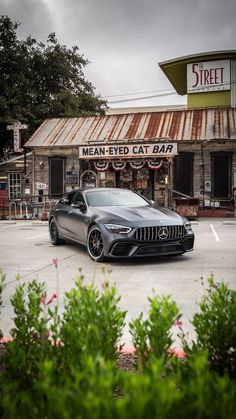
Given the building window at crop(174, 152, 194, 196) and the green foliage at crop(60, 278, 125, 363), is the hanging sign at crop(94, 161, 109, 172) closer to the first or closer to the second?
the building window at crop(174, 152, 194, 196)

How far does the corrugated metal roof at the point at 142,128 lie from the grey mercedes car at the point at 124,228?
1123cm

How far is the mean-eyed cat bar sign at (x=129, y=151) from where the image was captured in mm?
19078

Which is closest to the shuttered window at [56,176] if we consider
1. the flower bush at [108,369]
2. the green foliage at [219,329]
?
the flower bush at [108,369]

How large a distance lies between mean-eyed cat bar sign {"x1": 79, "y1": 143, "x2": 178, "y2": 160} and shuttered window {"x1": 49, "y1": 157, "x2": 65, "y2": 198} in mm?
2996

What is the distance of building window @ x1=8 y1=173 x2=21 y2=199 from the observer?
87.5ft

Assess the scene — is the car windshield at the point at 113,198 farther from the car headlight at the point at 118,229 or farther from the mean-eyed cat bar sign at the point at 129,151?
the mean-eyed cat bar sign at the point at 129,151

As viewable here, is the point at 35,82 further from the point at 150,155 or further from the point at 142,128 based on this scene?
the point at 150,155

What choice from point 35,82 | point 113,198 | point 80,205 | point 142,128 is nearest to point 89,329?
point 80,205

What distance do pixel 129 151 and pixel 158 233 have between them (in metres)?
12.6

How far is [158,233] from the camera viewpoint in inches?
299

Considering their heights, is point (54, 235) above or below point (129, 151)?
below

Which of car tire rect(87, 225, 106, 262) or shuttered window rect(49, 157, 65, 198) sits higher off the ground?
shuttered window rect(49, 157, 65, 198)

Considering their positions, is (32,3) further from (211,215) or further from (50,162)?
(211,215)

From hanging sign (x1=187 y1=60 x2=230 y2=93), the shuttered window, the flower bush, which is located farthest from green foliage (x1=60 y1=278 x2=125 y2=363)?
hanging sign (x1=187 y1=60 x2=230 y2=93)
